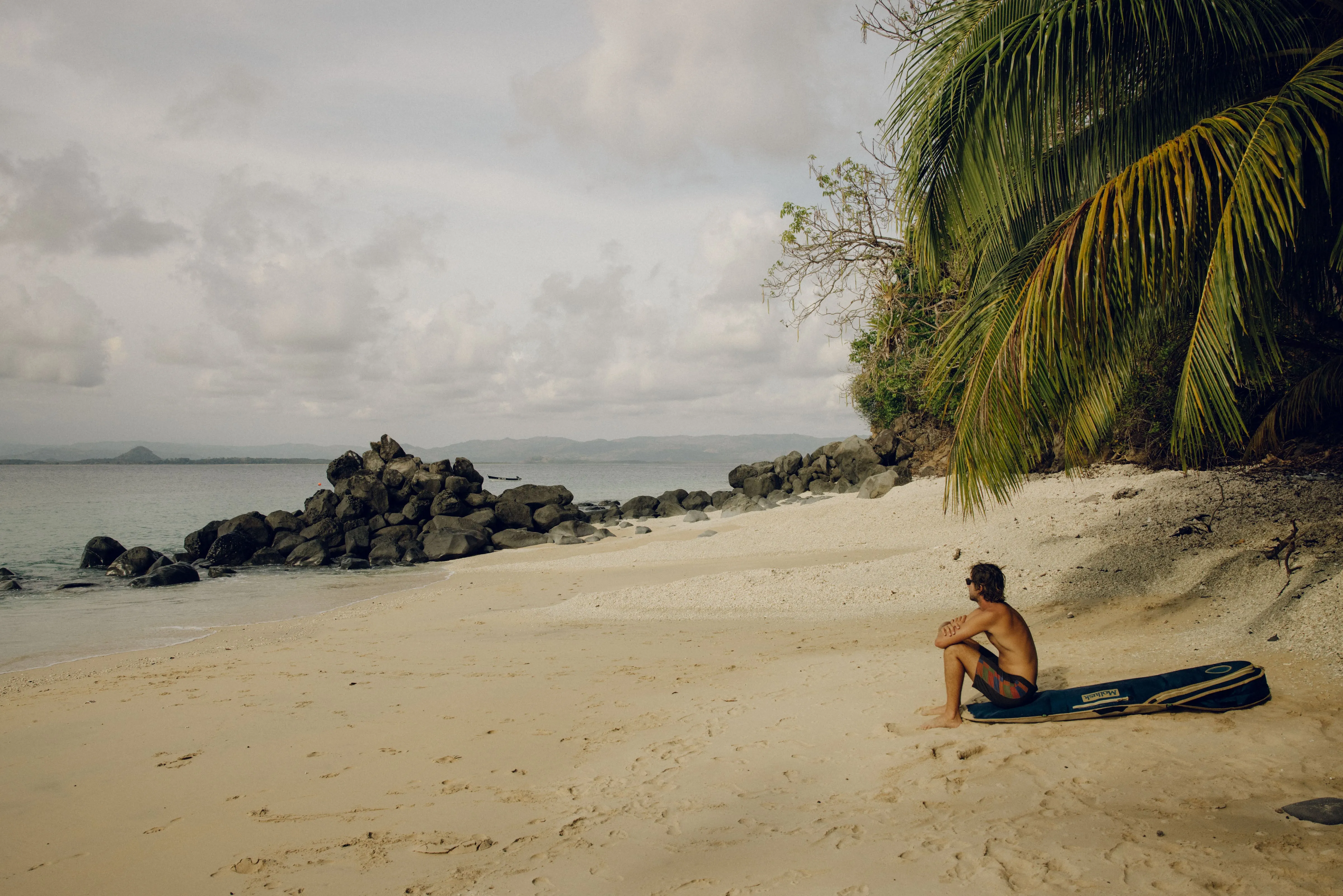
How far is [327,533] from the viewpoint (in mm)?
22109

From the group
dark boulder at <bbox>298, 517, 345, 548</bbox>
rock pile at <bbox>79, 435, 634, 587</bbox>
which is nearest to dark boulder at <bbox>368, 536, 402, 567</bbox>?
rock pile at <bbox>79, 435, 634, 587</bbox>

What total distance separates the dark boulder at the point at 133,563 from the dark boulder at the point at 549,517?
10.1 meters

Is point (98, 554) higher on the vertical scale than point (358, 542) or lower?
higher

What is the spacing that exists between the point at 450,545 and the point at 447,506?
3.11 meters

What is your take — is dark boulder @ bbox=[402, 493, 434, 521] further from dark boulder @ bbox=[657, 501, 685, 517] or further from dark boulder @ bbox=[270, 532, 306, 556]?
dark boulder @ bbox=[657, 501, 685, 517]

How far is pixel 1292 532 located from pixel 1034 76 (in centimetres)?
522

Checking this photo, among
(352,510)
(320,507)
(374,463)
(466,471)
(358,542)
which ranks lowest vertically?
(358,542)

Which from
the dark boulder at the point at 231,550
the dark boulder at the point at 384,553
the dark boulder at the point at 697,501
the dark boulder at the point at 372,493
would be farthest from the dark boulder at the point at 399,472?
the dark boulder at the point at 697,501

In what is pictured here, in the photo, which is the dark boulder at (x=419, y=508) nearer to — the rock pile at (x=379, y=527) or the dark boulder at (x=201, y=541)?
the rock pile at (x=379, y=527)

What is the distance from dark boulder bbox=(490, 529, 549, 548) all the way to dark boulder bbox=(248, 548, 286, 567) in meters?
5.88

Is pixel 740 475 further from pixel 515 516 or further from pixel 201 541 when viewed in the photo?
pixel 201 541

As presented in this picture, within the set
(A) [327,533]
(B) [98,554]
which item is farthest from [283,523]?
(B) [98,554]

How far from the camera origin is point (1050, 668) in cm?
580

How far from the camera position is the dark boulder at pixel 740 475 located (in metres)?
31.4
